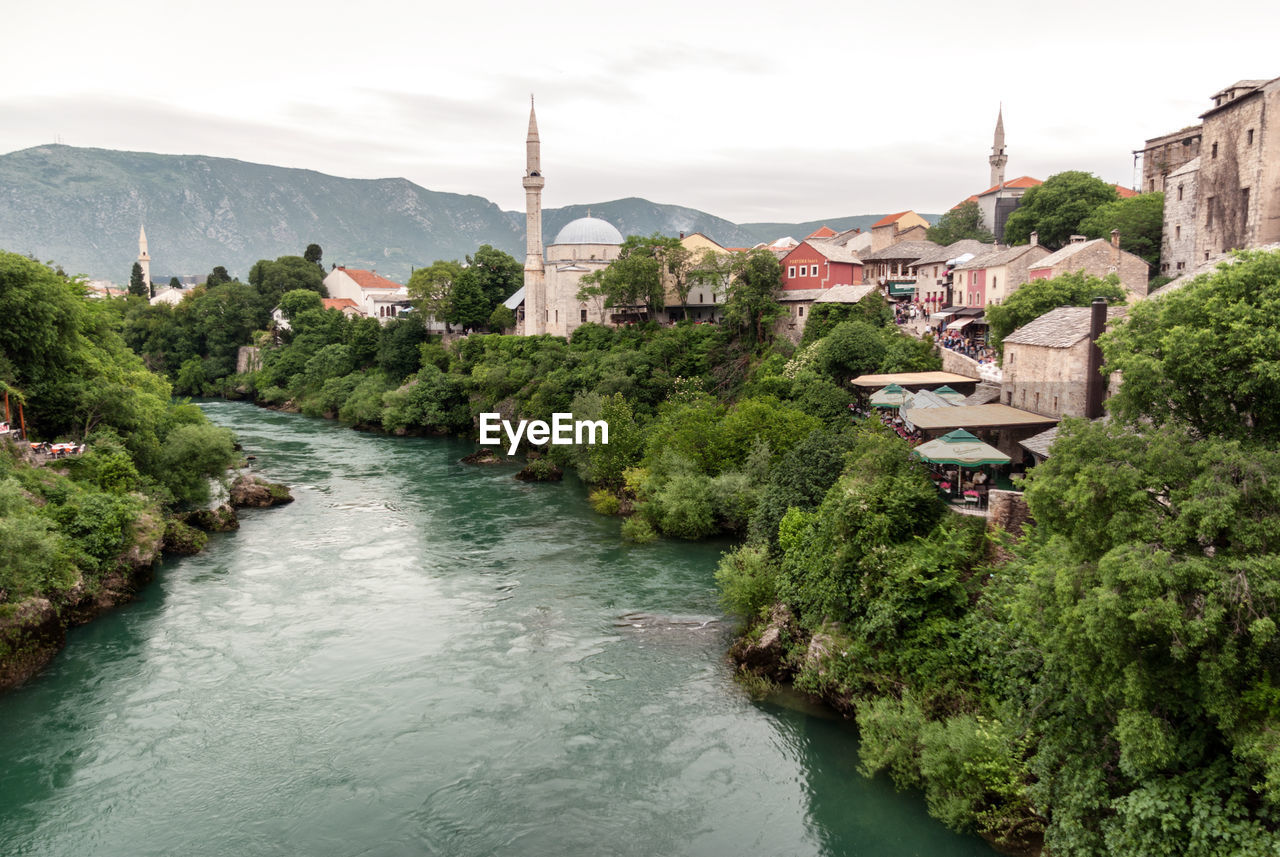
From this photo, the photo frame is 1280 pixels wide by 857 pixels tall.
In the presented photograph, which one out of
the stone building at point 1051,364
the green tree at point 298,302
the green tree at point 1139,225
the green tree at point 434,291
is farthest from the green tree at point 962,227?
the green tree at point 298,302

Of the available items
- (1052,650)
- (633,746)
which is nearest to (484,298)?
(633,746)

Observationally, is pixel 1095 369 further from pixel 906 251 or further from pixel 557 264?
pixel 557 264

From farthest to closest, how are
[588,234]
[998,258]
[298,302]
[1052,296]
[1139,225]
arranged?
[298,302]
[588,234]
[1139,225]
[998,258]
[1052,296]

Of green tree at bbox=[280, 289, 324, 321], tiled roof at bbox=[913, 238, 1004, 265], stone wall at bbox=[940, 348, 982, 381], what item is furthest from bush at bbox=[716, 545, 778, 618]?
green tree at bbox=[280, 289, 324, 321]

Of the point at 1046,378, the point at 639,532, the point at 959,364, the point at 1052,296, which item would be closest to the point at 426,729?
the point at 639,532

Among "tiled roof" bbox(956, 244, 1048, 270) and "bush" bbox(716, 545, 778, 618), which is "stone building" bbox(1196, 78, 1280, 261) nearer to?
"tiled roof" bbox(956, 244, 1048, 270)

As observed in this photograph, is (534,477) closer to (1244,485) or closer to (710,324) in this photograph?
(710,324)

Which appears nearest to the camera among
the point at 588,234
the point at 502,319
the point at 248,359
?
the point at 502,319
